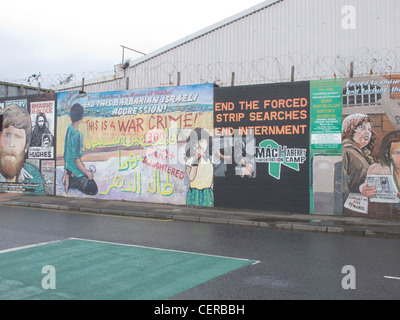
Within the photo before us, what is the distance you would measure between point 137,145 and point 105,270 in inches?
430

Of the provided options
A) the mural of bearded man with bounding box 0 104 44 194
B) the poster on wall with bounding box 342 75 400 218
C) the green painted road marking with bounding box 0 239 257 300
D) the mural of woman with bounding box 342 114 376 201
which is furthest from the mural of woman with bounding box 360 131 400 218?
the mural of bearded man with bounding box 0 104 44 194

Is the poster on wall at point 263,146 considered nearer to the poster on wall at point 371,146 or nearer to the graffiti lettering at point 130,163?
the poster on wall at point 371,146

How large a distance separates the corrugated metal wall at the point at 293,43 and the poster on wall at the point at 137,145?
248 centimetres

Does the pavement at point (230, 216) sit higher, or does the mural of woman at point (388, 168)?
the mural of woman at point (388, 168)

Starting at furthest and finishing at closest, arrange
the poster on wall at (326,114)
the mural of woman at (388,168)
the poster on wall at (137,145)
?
the poster on wall at (137,145) < the poster on wall at (326,114) < the mural of woman at (388,168)

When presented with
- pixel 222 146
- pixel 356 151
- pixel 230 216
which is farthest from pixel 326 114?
pixel 230 216

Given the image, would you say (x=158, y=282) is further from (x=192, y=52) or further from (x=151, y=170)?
(x=192, y=52)

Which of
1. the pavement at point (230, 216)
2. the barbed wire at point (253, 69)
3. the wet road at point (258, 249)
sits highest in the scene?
the barbed wire at point (253, 69)

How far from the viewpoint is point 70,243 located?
9195mm

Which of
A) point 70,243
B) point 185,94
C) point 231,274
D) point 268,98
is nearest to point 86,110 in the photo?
point 185,94

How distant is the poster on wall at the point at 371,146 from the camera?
13.1 metres

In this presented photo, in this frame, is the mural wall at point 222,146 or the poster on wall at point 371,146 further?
the mural wall at point 222,146

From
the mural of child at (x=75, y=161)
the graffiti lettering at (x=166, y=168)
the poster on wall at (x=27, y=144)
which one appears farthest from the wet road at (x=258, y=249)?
the poster on wall at (x=27, y=144)

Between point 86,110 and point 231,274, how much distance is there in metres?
14.0
